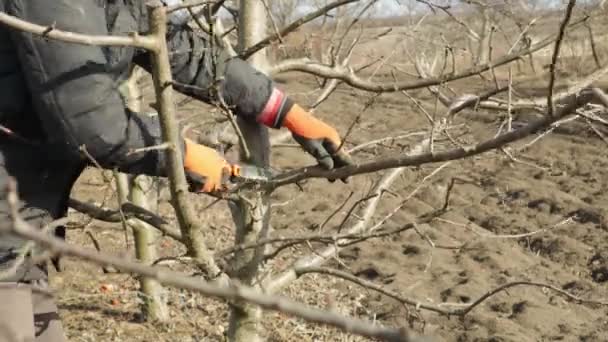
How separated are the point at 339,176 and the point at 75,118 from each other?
2.34 ft

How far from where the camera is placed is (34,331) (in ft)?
7.19

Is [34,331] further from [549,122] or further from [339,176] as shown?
[549,122]

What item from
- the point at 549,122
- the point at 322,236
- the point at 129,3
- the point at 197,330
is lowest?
the point at 197,330

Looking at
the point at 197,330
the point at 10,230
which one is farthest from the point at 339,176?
the point at 197,330

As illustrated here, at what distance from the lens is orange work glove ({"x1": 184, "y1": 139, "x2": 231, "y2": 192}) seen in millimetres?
2131

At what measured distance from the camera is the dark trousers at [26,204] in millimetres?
2041

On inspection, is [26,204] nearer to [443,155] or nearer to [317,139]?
[317,139]

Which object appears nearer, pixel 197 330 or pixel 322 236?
pixel 322 236

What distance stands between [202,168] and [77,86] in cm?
40

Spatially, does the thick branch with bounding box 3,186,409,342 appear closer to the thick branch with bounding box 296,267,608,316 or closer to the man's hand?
the thick branch with bounding box 296,267,608,316

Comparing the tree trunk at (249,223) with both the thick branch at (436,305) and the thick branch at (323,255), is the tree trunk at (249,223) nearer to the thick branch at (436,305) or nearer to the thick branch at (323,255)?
the thick branch at (323,255)

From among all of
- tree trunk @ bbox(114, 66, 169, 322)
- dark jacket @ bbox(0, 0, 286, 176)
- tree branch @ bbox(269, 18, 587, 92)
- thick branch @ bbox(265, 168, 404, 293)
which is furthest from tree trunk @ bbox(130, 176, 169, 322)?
dark jacket @ bbox(0, 0, 286, 176)

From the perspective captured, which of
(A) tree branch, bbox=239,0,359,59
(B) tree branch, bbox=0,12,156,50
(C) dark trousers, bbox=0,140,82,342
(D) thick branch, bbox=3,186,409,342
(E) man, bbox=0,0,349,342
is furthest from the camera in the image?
(A) tree branch, bbox=239,0,359,59

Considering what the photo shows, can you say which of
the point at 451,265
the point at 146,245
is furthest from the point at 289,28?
the point at 451,265
